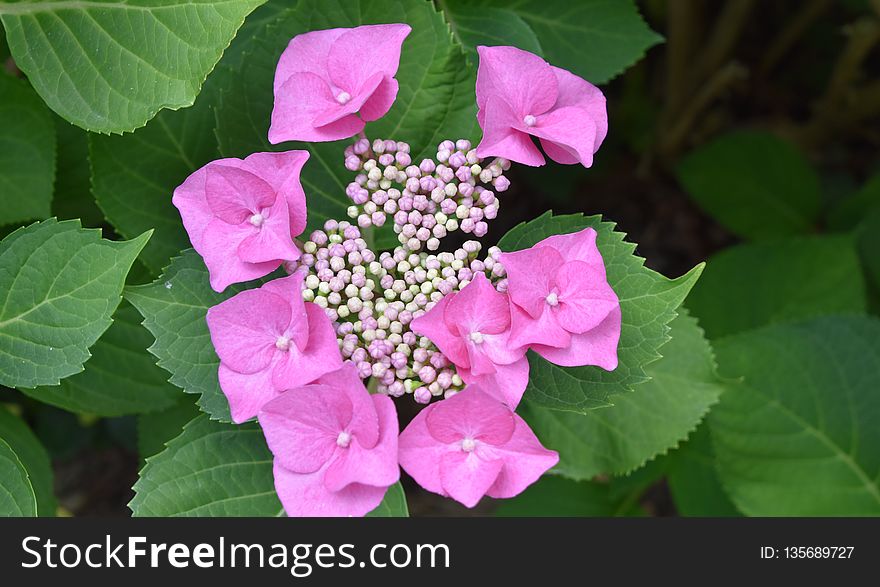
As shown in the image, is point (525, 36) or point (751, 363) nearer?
point (525, 36)

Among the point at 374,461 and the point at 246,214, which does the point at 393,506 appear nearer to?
the point at 374,461

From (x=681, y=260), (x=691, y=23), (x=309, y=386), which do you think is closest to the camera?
(x=309, y=386)

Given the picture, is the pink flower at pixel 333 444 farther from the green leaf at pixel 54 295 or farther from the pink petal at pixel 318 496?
the green leaf at pixel 54 295

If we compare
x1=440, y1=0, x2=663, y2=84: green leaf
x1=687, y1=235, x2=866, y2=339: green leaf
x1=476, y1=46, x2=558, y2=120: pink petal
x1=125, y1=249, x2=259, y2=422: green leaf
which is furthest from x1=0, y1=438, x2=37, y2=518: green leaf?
x1=687, y1=235, x2=866, y2=339: green leaf

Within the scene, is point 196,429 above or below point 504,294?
below

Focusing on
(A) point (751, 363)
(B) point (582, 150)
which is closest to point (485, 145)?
(B) point (582, 150)

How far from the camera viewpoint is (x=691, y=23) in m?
1.91

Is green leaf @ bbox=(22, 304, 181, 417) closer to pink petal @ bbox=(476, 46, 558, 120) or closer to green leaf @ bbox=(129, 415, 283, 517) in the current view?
green leaf @ bbox=(129, 415, 283, 517)

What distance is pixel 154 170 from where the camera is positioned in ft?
3.69

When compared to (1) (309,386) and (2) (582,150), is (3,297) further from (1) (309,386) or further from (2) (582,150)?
(2) (582,150)

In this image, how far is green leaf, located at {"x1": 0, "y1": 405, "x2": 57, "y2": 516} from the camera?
3.95 ft

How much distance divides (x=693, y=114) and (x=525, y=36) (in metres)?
0.91

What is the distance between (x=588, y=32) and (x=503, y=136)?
0.50m

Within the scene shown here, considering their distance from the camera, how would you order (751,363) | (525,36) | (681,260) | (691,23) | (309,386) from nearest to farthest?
(309,386) → (525,36) → (751,363) → (691,23) → (681,260)
